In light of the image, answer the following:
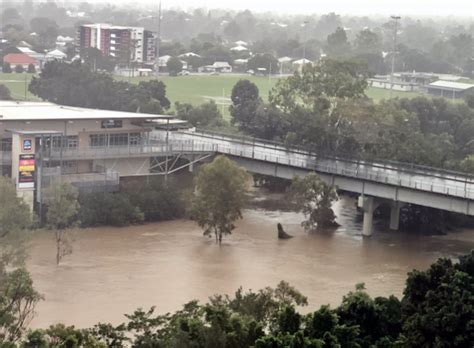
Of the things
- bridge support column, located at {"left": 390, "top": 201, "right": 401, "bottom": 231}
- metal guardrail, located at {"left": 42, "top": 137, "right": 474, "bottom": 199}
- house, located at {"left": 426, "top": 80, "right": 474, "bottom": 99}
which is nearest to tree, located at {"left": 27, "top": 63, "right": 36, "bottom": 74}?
house, located at {"left": 426, "top": 80, "right": 474, "bottom": 99}

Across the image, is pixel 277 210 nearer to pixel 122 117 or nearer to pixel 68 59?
pixel 122 117

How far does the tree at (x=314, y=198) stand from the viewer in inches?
1000

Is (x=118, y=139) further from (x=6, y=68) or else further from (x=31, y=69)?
(x=31, y=69)

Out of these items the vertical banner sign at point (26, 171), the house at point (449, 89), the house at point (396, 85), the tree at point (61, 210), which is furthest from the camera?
→ the house at point (396, 85)

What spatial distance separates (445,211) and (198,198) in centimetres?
578

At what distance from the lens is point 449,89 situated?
52125mm

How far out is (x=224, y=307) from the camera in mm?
14039

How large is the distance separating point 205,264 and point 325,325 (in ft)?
27.9

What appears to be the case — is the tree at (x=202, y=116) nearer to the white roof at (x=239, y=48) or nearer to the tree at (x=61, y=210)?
the tree at (x=61, y=210)

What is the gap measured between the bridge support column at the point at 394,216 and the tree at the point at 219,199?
3.65 meters

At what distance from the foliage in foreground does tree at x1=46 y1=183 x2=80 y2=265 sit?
790 cm

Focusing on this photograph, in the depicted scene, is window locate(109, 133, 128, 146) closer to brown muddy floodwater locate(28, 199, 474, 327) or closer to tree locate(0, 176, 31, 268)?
brown muddy floodwater locate(28, 199, 474, 327)

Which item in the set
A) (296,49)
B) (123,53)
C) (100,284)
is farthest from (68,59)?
(100,284)

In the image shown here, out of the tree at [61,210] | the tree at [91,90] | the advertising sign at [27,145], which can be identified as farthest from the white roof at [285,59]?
the tree at [61,210]
